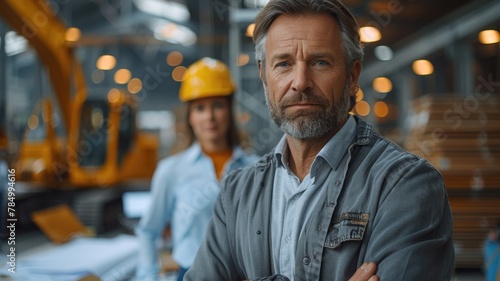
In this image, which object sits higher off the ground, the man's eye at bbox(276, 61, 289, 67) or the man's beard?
the man's eye at bbox(276, 61, 289, 67)

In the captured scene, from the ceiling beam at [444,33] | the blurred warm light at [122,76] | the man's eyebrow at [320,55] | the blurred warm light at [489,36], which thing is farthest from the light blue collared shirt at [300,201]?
the blurred warm light at [122,76]

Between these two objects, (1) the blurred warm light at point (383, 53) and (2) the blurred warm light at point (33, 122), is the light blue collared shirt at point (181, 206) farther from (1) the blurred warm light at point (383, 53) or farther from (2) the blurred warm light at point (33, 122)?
A: (1) the blurred warm light at point (383, 53)

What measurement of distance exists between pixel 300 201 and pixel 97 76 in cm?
3260

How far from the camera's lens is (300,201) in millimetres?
1832

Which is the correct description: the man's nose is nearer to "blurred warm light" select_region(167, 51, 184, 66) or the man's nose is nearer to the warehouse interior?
the warehouse interior

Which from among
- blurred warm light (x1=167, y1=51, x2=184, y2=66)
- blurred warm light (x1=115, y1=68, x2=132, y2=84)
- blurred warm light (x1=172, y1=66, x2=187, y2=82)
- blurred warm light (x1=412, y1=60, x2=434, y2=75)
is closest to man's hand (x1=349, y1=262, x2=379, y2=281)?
blurred warm light (x1=412, y1=60, x2=434, y2=75)

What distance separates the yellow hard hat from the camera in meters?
3.65

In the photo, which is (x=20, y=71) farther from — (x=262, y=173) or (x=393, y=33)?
(x=262, y=173)

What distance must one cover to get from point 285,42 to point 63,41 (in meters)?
→ 10.1

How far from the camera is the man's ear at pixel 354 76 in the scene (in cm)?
193

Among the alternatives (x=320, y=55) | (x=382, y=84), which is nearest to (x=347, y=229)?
(x=320, y=55)

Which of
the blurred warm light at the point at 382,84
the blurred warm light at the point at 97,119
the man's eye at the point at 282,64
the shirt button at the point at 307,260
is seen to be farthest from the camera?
the blurred warm light at the point at 382,84

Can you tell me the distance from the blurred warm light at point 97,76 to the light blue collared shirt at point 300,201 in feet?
104

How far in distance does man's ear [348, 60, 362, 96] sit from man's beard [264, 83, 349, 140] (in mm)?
84
